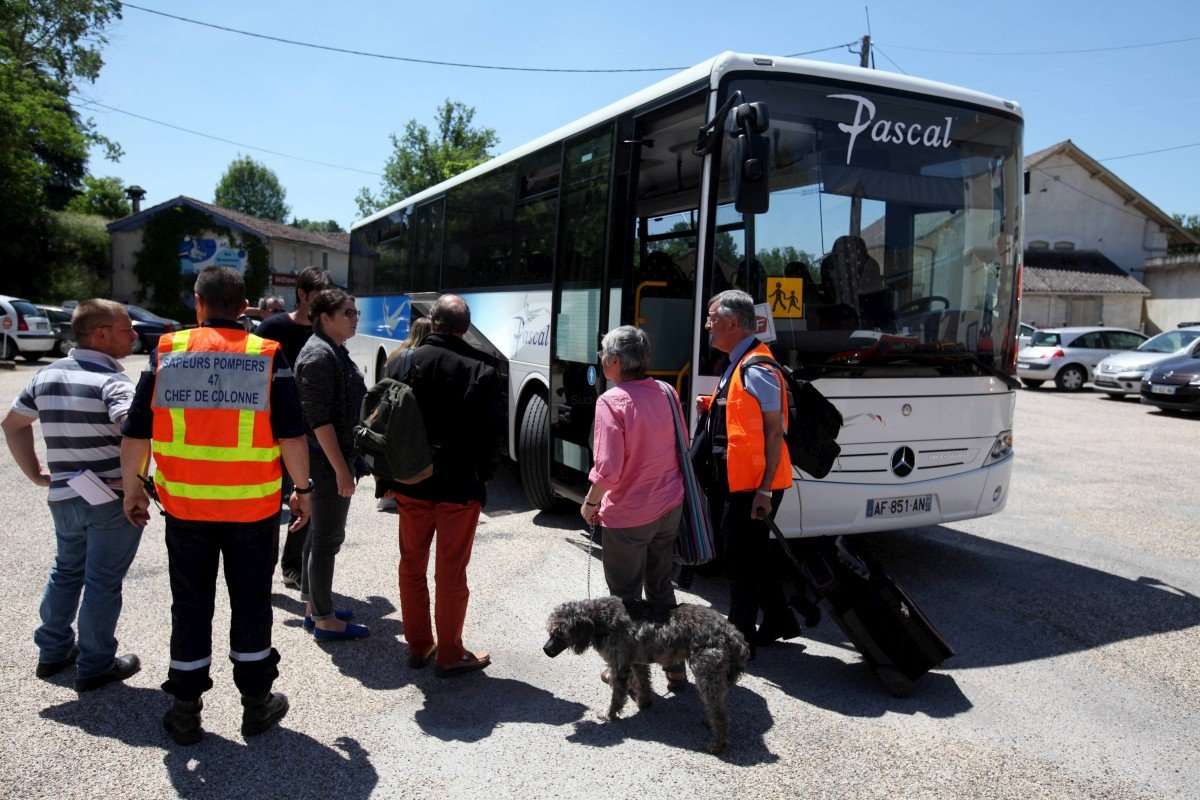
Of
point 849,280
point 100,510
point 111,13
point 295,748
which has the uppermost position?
point 111,13

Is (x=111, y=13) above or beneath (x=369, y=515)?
above

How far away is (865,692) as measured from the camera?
14.7 feet

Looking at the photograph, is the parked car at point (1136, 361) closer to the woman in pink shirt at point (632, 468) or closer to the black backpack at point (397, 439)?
the woman in pink shirt at point (632, 468)

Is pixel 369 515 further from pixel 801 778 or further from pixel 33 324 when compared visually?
pixel 33 324

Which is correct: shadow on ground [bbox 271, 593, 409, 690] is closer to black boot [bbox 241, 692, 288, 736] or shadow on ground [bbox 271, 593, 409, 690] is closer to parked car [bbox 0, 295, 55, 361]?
black boot [bbox 241, 692, 288, 736]

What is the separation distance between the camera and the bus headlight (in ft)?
20.3

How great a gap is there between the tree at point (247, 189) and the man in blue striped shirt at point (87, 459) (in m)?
108

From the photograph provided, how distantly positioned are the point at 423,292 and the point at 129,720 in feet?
28.4

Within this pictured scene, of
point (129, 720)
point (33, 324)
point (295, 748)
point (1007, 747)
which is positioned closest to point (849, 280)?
point (1007, 747)

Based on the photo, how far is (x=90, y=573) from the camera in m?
4.10

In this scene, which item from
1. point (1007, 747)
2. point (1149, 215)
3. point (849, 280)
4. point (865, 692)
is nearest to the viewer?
point (1007, 747)

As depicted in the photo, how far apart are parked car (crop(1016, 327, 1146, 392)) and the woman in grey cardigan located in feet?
70.9

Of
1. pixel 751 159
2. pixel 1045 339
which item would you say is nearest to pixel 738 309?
pixel 751 159

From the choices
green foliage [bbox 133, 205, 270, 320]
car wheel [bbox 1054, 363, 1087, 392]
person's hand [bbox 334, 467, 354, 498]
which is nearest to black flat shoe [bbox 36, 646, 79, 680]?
person's hand [bbox 334, 467, 354, 498]
